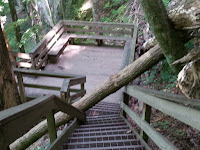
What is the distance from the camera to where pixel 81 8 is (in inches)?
622

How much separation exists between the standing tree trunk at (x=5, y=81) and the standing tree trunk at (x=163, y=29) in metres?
3.24

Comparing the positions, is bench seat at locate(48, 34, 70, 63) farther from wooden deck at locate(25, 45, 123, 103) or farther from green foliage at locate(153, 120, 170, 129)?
green foliage at locate(153, 120, 170, 129)

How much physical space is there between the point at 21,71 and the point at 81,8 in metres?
11.6

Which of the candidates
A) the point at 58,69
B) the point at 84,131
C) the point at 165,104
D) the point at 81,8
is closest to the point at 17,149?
the point at 84,131

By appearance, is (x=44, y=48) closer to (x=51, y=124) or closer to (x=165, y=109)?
(x=51, y=124)

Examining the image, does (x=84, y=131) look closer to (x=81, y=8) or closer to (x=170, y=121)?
(x=170, y=121)

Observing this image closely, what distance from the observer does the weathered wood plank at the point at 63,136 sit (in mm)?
2697

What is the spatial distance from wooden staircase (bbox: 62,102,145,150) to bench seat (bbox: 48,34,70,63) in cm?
390

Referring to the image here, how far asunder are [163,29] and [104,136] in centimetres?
214

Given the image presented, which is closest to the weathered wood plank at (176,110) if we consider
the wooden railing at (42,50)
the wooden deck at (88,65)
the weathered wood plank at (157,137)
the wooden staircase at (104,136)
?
the weathered wood plank at (157,137)

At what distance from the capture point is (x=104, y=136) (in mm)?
3695

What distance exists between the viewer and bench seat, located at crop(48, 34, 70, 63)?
834 cm

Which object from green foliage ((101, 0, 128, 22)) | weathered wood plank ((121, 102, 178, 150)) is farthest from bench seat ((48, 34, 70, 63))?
weathered wood plank ((121, 102, 178, 150))

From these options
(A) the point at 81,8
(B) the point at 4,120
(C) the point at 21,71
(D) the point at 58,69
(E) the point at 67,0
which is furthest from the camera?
(E) the point at 67,0
